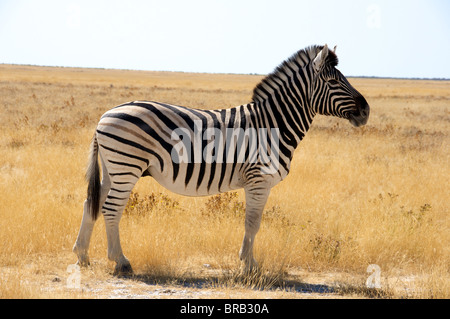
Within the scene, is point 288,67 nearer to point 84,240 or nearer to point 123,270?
point 123,270

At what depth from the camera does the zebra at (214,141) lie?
5406 mm

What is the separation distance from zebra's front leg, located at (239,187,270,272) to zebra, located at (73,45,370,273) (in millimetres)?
13

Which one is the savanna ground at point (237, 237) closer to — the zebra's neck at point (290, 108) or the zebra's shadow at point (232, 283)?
the zebra's shadow at point (232, 283)

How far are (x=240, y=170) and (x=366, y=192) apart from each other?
16.7ft

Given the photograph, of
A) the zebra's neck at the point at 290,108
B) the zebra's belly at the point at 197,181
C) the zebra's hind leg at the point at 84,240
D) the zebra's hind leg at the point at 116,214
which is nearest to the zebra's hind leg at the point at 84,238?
the zebra's hind leg at the point at 84,240

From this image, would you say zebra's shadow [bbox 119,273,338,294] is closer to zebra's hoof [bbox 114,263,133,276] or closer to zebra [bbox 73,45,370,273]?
zebra's hoof [bbox 114,263,133,276]

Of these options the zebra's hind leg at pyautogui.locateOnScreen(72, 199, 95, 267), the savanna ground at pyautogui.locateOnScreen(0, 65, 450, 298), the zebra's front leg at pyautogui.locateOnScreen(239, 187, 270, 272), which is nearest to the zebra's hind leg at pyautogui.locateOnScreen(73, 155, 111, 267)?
the zebra's hind leg at pyautogui.locateOnScreen(72, 199, 95, 267)

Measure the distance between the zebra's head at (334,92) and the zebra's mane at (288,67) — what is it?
0.12 m

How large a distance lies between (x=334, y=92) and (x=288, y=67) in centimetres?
74

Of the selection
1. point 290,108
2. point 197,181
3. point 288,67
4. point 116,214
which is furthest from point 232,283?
point 288,67

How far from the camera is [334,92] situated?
18.8 feet
